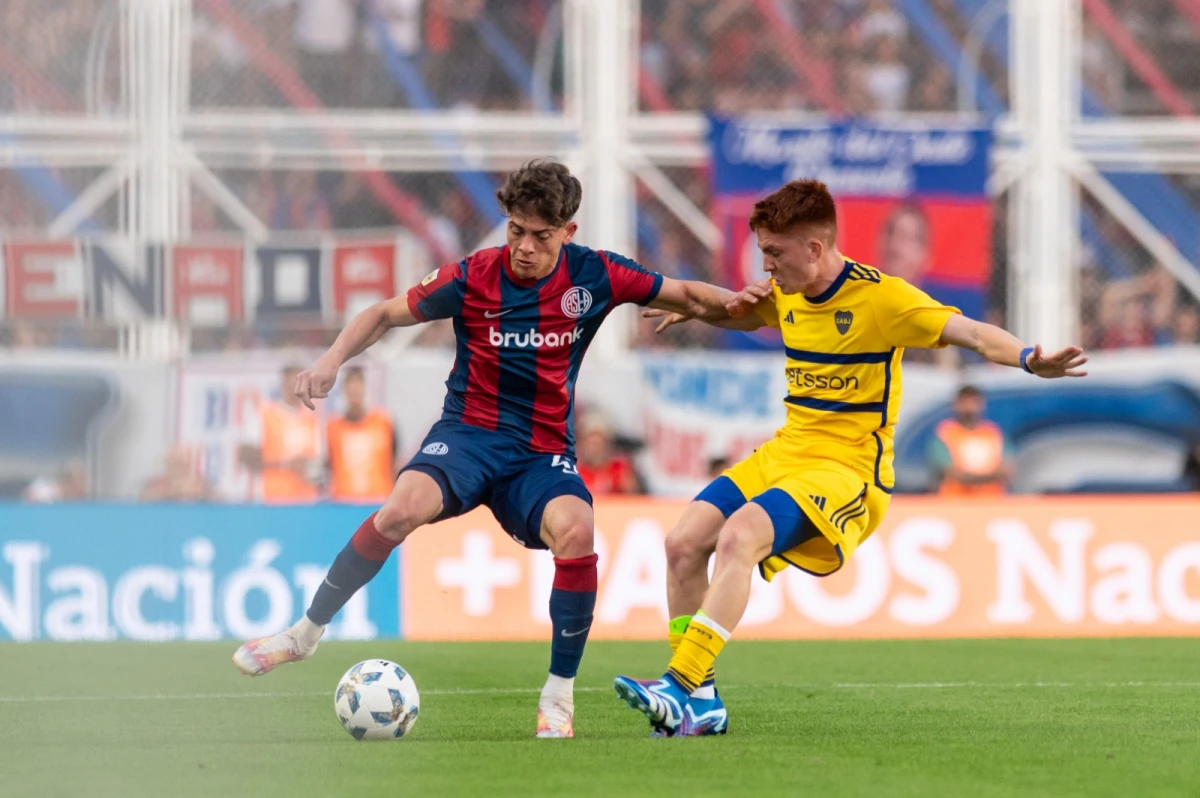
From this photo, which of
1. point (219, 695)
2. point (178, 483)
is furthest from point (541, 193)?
point (178, 483)

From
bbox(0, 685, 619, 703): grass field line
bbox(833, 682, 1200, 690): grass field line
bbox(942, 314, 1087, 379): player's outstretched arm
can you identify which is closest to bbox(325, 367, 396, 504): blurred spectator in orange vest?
bbox(0, 685, 619, 703): grass field line

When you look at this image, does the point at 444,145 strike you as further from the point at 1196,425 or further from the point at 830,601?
the point at 1196,425

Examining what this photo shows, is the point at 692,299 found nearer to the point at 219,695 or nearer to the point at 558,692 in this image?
the point at 558,692

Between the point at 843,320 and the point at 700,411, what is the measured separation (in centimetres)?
897

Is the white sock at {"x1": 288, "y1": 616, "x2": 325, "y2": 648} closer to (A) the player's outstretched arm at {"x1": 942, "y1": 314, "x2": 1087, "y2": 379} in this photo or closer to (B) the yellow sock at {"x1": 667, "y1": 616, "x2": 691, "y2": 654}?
(B) the yellow sock at {"x1": 667, "y1": 616, "x2": 691, "y2": 654}

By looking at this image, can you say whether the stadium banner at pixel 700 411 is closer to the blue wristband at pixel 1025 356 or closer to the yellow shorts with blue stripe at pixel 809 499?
the yellow shorts with blue stripe at pixel 809 499

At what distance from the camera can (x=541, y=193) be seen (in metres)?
6.84

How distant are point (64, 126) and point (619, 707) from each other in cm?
959

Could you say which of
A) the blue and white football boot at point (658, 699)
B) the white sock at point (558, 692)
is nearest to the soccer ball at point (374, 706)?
the white sock at point (558, 692)

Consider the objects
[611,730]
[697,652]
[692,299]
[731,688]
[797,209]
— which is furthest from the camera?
[731,688]

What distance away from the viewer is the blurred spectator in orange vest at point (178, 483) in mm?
14883

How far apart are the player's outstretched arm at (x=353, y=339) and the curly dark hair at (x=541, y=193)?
60cm

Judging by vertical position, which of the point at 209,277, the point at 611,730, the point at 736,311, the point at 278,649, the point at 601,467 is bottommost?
the point at 611,730

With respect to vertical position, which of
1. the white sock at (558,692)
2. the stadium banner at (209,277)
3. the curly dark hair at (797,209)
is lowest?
the white sock at (558,692)
